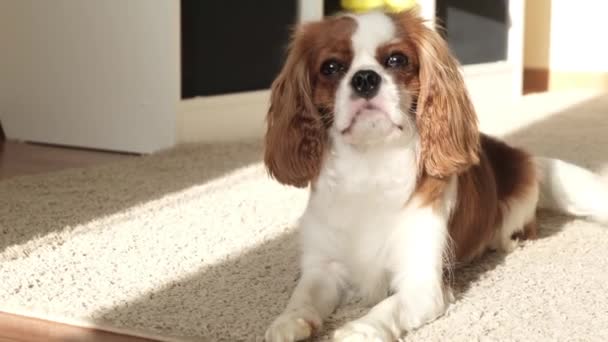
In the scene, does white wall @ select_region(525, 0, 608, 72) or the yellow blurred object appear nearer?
the yellow blurred object

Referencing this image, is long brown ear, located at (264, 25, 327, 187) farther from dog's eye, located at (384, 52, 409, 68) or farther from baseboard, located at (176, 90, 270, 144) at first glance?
baseboard, located at (176, 90, 270, 144)

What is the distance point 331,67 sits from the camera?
1486 mm

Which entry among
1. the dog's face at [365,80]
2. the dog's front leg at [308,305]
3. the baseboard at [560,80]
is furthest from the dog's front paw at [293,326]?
the baseboard at [560,80]

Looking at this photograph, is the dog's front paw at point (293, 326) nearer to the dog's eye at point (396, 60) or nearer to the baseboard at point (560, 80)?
the dog's eye at point (396, 60)

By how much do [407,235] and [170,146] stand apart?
5.21ft

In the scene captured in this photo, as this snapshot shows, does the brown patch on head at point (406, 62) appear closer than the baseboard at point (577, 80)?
Yes

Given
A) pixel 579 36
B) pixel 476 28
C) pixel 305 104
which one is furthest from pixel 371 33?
pixel 579 36

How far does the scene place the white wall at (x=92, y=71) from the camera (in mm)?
2943

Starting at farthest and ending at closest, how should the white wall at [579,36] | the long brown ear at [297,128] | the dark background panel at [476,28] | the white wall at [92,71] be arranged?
1. the white wall at [579,36]
2. the dark background panel at [476,28]
3. the white wall at [92,71]
4. the long brown ear at [297,128]

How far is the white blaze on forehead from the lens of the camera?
4.77 feet

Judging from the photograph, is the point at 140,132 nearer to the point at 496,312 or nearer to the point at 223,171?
the point at 223,171

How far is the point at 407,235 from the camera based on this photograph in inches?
59.1

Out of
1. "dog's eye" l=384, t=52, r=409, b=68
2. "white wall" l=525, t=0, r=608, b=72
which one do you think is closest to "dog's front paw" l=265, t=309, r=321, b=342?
"dog's eye" l=384, t=52, r=409, b=68

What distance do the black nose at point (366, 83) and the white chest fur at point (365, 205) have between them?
→ 4.6 inches
